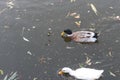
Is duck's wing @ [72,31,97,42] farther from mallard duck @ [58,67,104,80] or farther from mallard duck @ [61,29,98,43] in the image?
mallard duck @ [58,67,104,80]

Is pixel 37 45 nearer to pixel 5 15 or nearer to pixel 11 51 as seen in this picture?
pixel 11 51

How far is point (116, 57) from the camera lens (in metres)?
12.3

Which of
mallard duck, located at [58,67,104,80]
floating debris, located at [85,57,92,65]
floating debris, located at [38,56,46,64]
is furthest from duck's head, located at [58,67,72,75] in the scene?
floating debris, located at [38,56,46,64]

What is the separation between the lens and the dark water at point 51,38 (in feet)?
39.7

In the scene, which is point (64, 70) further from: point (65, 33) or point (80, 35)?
point (80, 35)

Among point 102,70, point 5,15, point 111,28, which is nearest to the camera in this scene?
point 102,70

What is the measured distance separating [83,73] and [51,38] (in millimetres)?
2245

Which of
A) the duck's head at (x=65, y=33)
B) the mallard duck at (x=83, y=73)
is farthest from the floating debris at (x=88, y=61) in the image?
the duck's head at (x=65, y=33)

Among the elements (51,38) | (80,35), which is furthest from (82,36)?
(51,38)

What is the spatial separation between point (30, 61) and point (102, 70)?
86.0 inches

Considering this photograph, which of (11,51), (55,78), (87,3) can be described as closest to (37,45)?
(11,51)

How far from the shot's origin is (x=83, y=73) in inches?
458

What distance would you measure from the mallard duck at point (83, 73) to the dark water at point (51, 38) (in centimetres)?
21

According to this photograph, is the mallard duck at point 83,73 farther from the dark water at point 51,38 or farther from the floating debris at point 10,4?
the floating debris at point 10,4
